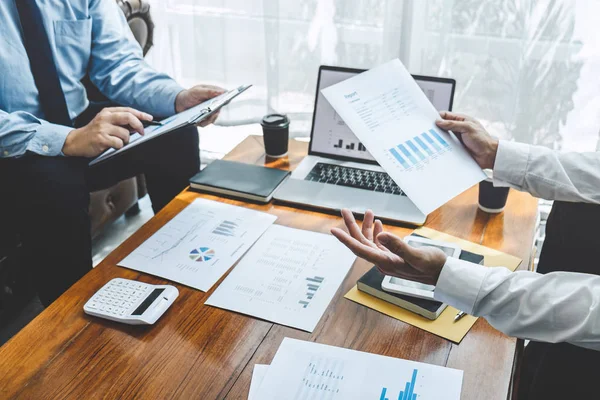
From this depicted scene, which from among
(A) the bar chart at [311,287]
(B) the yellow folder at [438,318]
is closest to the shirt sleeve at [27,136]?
(A) the bar chart at [311,287]

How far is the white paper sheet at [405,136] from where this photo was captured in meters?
1.12

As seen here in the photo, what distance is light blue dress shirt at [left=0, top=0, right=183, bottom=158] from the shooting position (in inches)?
56.3

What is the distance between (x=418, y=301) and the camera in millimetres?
992

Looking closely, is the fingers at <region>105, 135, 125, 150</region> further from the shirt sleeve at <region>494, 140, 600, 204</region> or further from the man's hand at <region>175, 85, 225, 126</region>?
the shirt sleeve at <region>494, 140, 600, 204</region>

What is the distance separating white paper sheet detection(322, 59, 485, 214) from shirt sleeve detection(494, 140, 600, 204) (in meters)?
0.08

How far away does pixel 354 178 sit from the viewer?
4.79 feet

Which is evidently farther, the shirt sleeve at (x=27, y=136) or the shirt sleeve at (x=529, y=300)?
the shirt sleeve at (x=27, y=136)

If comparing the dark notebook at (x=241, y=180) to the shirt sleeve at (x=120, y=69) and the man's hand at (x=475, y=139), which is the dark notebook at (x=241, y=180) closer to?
the shirt sleeve at (x=120, y=69)

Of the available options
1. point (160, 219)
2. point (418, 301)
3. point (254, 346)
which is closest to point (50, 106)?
point (160, 219)

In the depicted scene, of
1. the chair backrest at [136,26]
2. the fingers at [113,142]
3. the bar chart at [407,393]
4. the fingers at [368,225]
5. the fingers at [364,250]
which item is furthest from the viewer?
the chair backrest at [136,26]

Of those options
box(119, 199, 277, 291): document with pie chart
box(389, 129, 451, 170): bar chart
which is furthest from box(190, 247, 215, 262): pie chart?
box(389, 129, 451, 170): bar chart

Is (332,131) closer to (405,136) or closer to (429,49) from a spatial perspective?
(405,136)

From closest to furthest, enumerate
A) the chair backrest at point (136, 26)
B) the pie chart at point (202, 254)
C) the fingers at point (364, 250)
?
the fingers at point (364, 250) → the pie chart at point (202, 254) → the chair backrest at point (136, 26)

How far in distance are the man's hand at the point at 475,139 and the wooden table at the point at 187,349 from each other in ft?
1.37
